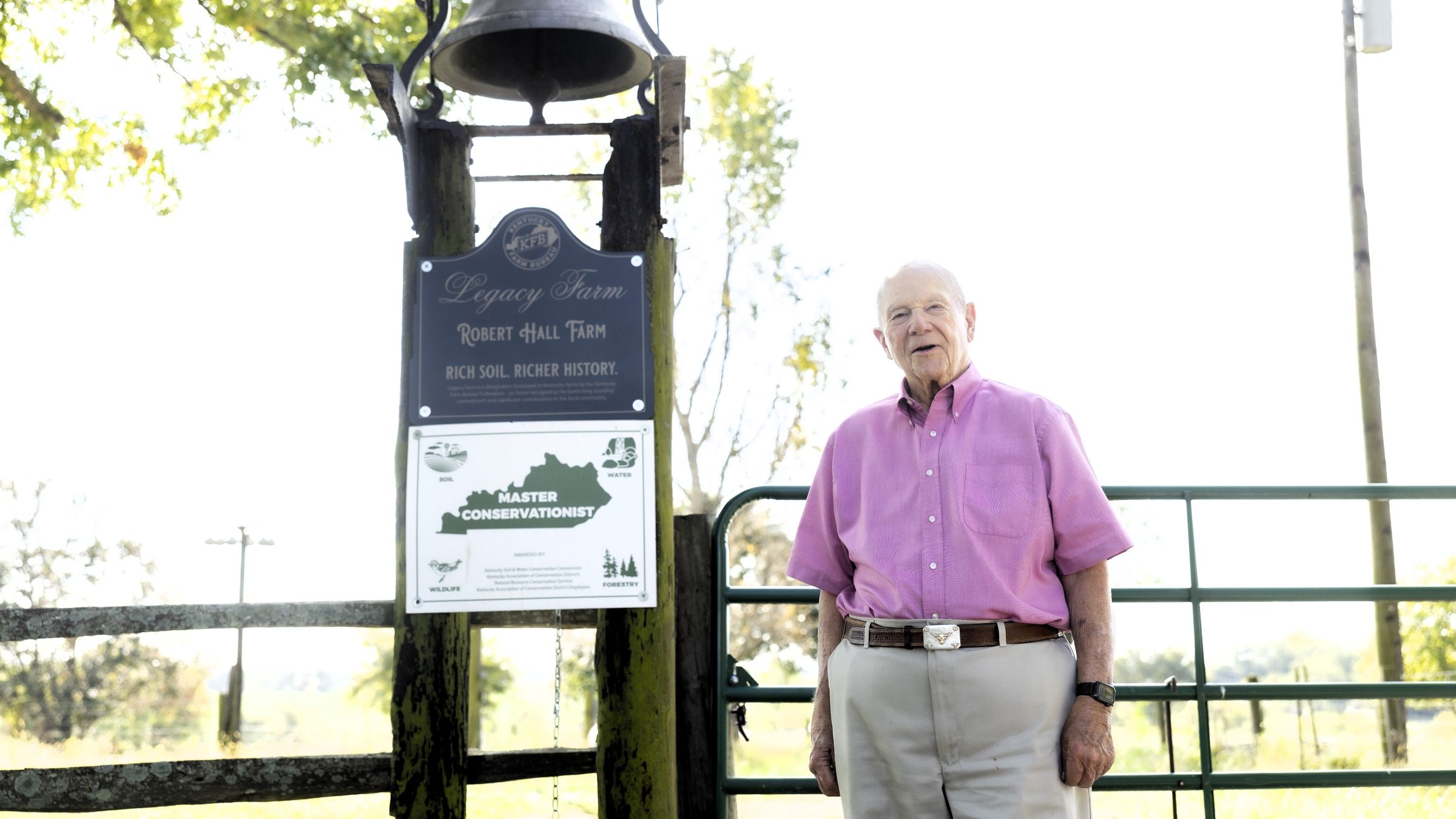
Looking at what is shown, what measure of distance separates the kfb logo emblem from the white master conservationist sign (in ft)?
1.47

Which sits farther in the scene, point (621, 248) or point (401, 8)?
point (401, 8)

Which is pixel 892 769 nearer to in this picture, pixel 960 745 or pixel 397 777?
pixel 960 745

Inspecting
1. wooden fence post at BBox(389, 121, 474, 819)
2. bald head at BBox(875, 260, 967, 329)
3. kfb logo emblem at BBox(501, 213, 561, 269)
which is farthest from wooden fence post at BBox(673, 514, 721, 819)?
bald head at BBox(875, 260, 967, 329)

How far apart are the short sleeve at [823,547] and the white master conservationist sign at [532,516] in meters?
0.41

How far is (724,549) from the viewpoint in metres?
3.87

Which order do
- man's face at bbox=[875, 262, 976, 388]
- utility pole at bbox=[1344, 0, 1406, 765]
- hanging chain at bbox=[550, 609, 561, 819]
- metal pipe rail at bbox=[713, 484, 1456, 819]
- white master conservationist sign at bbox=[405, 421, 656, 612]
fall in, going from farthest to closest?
utility pole at bbox=[1344, 0, 1406, 765]
metal pipe rail at bbox=[713, 484, 1456, 819]
hanging chain at bbox=[550, 609, 561, 819]
white master conservationist sign at bbox=[405, 421, 656, 612]
man's face at bbox=[875, 262, 976, 388]

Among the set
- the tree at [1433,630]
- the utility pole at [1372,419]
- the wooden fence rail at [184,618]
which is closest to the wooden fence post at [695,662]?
the wooden fence rail at [184,618]

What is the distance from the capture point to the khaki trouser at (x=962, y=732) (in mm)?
2535

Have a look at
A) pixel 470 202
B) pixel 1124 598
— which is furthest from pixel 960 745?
pixel 470 202

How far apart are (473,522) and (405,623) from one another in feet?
1.04

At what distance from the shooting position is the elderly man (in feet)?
8.38

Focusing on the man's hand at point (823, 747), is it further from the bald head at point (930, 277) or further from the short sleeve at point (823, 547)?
the bald head at point (930, 277)

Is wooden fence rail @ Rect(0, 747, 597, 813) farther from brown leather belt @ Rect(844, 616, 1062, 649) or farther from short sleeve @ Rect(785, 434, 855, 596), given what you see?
brown leather belt @ Rect(844, 616, 1062, 649)

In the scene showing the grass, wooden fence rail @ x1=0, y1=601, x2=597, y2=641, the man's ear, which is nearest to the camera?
the man's ear
